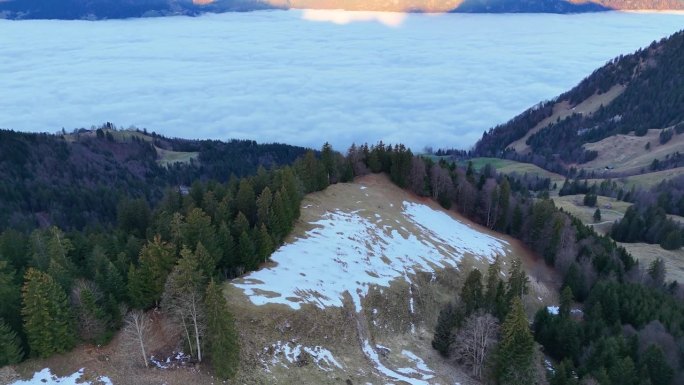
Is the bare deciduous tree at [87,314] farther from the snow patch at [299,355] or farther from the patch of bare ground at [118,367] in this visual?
the snow patch at [299,355]

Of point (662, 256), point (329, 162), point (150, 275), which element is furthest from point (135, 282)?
point (662, 256)

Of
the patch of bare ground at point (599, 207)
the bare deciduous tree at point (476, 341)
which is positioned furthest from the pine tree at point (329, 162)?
the patch of bare ground at point (599, 207)

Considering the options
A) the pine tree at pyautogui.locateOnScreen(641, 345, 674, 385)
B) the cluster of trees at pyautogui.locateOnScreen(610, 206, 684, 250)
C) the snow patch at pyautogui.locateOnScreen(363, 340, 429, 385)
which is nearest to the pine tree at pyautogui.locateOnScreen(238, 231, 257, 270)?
the snow patch at pyautogui.locateOnScreen(363, 340, 429, 385)

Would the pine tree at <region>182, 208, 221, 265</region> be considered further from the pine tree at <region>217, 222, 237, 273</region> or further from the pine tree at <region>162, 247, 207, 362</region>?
the pine tree at <region>162, 247, 207, 362</region>

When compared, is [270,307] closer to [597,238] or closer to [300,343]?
[300,343]

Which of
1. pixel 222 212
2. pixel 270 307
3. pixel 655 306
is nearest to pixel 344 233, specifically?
pixel 222 212
